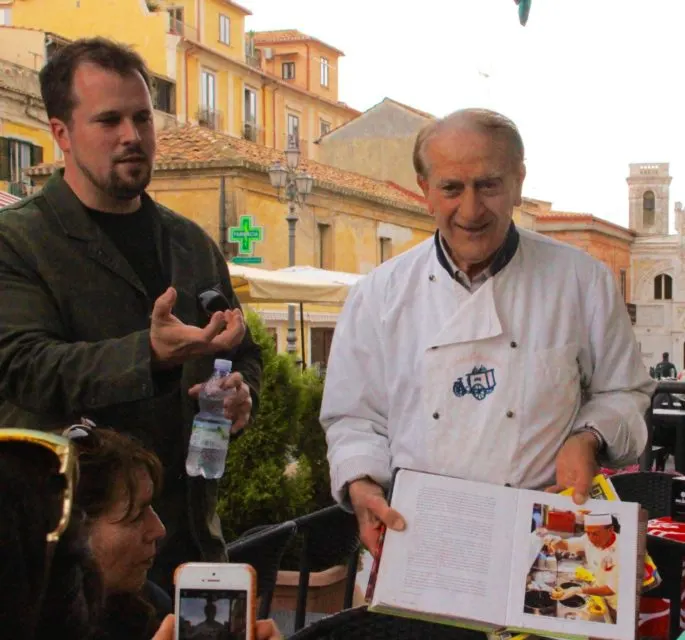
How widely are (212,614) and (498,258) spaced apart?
124cm

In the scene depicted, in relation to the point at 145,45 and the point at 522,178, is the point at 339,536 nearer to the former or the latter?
the point at 522,178

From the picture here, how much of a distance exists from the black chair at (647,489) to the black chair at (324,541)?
3.52ft

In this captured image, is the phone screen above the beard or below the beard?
below

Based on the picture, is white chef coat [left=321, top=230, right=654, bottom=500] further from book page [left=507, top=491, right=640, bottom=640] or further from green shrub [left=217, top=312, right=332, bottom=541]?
green shrub [left=217, top=312, right=332, bottom=541]

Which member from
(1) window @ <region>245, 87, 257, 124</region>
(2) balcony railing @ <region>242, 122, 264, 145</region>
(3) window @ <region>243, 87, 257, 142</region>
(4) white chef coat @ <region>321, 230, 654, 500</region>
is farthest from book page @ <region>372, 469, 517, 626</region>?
(1) window @ <region>245, 87, 257, 124</region>

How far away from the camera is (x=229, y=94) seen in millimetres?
46656

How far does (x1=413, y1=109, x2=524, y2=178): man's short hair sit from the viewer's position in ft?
8.38

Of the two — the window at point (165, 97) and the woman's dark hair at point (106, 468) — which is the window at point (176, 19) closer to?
the window at point (165, 97)

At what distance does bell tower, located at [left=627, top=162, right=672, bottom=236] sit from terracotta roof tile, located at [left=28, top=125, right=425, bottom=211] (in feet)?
158

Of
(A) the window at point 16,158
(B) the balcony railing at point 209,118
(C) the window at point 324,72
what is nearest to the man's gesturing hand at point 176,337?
(A) the window at point 16,158

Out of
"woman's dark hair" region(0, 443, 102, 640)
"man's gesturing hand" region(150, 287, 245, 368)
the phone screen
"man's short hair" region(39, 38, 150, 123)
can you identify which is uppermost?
"man's short hair" region(39, 38, 150, 123)

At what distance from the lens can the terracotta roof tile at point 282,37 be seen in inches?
2271

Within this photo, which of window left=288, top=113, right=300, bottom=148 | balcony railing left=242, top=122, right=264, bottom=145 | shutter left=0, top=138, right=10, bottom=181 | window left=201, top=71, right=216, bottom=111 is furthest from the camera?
window left=288, top=113, right=300, bottom=148

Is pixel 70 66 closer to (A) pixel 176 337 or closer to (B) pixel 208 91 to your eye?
(A) pixel 176 337
